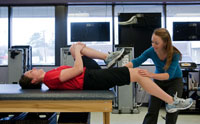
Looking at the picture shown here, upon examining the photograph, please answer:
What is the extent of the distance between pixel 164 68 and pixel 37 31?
372 cm

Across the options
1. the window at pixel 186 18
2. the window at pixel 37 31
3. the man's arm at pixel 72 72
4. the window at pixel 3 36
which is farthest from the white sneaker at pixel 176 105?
the window at pixel 3 36

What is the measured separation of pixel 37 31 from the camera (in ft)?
16.9

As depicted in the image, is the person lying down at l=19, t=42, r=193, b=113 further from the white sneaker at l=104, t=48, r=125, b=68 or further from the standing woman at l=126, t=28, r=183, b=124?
the standing woman at l=126, t=28, r=183, b=124

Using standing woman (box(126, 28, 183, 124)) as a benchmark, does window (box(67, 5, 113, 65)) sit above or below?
above

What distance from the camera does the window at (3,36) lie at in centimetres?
512

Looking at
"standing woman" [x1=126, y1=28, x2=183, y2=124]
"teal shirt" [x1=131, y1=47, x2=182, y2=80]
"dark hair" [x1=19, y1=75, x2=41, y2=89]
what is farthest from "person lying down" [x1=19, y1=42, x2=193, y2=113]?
"teal shirt" [x1=131, y1=47, x2=182, y2=80]

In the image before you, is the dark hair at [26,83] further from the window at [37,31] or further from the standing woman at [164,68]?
the window at [37,31]

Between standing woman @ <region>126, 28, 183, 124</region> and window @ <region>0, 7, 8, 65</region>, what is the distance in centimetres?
377

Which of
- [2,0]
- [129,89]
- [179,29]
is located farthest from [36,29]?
[179,29]

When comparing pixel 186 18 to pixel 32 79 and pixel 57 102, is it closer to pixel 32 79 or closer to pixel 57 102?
pixel 32 79

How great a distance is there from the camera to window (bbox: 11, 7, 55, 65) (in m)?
5.13

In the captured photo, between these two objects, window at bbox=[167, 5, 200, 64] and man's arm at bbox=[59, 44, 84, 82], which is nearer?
man's arm at bbox=[59, 44, 84, 82]

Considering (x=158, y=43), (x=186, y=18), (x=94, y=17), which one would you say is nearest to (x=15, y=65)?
(x=94, y=17)

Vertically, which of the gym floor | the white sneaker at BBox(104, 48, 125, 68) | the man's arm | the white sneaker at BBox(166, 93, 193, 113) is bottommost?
the gym floor
